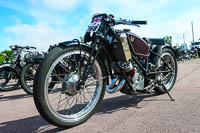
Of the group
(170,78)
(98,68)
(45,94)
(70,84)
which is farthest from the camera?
(170,78)

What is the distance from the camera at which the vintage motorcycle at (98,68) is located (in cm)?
195

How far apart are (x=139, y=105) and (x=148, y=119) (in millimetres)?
660

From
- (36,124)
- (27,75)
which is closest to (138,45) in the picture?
(36,124)

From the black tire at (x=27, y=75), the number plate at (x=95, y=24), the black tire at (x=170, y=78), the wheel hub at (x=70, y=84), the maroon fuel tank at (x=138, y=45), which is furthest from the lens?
the black tire at (x=27, y=75)

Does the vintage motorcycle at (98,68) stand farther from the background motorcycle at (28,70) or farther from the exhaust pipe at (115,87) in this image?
the background motorcycle at (28,70)

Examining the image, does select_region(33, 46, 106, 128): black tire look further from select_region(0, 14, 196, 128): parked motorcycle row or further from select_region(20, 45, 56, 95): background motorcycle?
select_region(20, 45, 56, 95): background motorcycle

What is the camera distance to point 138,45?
2.92 metres

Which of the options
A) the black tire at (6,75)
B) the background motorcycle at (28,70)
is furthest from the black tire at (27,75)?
the black tire at (6,75)

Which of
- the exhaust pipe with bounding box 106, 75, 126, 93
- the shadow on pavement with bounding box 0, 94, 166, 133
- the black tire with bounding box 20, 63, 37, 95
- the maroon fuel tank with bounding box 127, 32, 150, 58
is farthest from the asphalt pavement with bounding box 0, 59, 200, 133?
the black tire with bounding box 20, 63, 37, 95

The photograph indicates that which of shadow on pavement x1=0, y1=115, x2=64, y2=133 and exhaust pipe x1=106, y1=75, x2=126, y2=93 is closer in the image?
shadow on pavement x1=0, y1=115, x2=64, y2=133

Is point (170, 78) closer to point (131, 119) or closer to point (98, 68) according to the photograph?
point (131, 119)

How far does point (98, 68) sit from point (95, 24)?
0.62 meters

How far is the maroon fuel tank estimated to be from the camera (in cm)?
281

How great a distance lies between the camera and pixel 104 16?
257cm
